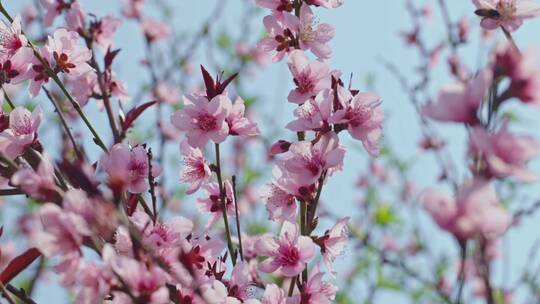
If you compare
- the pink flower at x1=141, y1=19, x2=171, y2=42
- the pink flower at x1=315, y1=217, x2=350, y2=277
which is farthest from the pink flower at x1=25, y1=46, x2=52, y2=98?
the pink flower at x1=141, y1=19, x2=171, y2=42

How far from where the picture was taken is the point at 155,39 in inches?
137

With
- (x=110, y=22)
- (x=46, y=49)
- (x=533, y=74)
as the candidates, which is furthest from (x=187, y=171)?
(x=533, y=74)

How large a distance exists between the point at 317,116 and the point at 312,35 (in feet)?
1.04

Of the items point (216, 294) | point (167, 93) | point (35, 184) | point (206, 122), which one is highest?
point (35, 184)

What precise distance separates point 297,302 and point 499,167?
718 millimetres

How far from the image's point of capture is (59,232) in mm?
1075

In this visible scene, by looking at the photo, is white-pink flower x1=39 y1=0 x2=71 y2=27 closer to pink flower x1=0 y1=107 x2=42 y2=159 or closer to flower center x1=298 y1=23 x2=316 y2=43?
pink flower x1=0 y1=107 x2=42 y2=159

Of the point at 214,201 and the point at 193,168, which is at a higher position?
the point at 193,168

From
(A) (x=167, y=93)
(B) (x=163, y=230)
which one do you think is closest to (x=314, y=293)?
(B) (x=163, y=230)

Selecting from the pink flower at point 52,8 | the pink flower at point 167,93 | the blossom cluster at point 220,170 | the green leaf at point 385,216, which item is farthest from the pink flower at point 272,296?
the green leaf at point 385,216

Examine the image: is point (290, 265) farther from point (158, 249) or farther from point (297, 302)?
point (158, 249)

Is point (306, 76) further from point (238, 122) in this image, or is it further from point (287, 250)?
point (287, 250)

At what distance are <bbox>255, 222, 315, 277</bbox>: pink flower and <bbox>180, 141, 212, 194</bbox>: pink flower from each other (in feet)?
0.78

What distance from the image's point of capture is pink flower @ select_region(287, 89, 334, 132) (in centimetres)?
145
